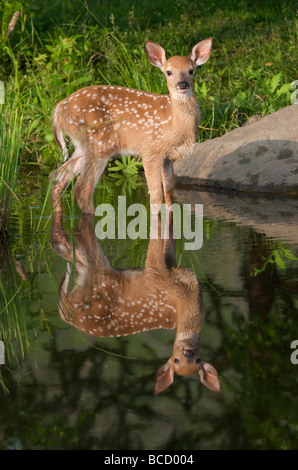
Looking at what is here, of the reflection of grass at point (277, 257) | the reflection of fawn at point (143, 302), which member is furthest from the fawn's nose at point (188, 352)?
the reflection of grass at point (277, 257)

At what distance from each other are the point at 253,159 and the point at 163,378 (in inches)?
220

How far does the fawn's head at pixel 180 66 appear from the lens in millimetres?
7582

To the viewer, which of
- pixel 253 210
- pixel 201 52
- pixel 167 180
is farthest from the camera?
pixel 167 180

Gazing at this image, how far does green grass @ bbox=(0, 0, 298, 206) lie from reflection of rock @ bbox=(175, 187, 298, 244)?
70.6 inches

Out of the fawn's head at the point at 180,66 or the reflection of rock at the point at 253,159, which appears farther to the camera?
the reflection of rock at the point at 253,159

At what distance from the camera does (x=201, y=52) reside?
310 inches

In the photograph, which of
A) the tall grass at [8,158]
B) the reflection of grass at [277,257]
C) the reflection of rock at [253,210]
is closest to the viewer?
the reflection of grass at [277,257]

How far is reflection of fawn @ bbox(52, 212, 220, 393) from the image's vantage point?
426 cm

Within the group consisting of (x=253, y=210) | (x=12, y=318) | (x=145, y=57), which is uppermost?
(x=145, y=57)

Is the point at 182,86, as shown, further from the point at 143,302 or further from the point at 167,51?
the point at 167,51

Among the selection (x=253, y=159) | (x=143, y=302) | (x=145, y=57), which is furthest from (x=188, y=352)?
(x=145, y=57)

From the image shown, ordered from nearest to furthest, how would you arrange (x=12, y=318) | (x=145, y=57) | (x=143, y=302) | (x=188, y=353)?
(x=188, y=353) < (x=12, y=318) < (x=143, y=302) < (x=145, y=57)

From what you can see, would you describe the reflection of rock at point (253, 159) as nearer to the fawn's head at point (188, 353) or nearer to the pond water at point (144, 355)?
the pond water at point (144, 355)
